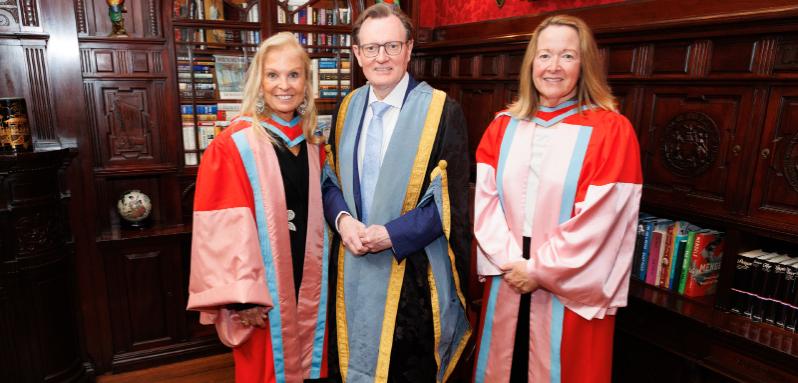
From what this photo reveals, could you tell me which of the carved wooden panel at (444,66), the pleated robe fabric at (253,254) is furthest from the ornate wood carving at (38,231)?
the carved wooden panel at (444,66)

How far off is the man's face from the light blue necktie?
84 millimetres

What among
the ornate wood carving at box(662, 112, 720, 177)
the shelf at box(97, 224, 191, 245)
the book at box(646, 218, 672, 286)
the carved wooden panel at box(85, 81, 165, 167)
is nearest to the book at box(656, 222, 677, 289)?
the book at box(646, 218, 672, 286)

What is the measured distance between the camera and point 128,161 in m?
2.84

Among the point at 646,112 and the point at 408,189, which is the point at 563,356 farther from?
the point at 646,112

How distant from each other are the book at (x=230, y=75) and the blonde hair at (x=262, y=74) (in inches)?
62.8

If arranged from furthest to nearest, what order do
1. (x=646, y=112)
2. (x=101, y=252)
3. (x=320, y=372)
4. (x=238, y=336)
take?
(x=101, y=252) < (x=646, y=112) < (x=320, y=372) < (x=238, y=336)

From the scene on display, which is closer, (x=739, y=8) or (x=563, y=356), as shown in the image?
(x=563, y=356)

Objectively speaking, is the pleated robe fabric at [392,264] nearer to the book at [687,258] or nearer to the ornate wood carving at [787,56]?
the book at [687,258]

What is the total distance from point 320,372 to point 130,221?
1643 millimetres

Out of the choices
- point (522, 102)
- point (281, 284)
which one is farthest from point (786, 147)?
point (281, 284)

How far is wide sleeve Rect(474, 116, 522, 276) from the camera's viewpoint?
1740mm

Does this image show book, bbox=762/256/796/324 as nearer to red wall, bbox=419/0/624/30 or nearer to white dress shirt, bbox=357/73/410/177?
red wall, bbox=419/0/624/30

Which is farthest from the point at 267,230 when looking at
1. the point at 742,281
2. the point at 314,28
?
the point at 314,28

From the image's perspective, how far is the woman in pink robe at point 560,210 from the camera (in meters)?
1.61
